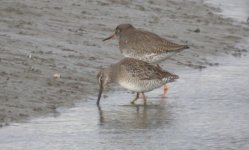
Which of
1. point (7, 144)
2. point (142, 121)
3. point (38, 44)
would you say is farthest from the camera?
point (38, 44)

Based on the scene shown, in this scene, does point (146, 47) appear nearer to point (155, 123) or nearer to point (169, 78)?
point (169, 78)

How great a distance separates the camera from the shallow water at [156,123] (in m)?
9.49

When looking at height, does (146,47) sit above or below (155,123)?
above

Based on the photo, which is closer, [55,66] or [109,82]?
[109,82]

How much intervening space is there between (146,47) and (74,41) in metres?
1.68

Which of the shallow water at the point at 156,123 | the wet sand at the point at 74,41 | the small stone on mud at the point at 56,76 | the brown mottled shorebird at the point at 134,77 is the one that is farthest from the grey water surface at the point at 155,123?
the small stone on mud at the point at 56,76

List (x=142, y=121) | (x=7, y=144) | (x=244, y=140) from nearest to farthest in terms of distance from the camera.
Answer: (x=7, y=144) → (x=244, y=140) → (x=142, y=121)

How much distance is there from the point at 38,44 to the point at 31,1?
286 centimetres

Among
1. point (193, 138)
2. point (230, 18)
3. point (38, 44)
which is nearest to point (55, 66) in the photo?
point (38, 44)

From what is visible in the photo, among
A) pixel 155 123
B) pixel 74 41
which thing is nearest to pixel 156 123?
pixel 155 123

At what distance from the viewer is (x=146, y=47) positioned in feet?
43.5

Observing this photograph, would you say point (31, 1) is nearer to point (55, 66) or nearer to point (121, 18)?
point (121, 18)

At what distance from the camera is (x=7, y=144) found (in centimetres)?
919

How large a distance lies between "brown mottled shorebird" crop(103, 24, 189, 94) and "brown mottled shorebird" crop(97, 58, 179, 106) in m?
1.36
